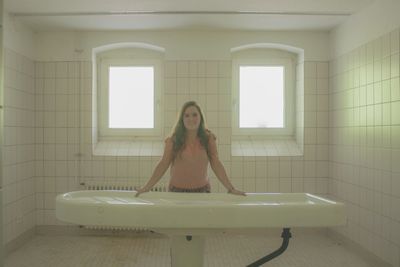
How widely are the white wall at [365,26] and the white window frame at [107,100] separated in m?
1.90

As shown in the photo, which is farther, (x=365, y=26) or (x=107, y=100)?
(x=107, y=100)

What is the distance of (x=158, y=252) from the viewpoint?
10.7 ft

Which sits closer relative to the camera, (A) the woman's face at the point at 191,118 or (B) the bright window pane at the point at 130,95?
(A) the woman's face at the point at 191,118

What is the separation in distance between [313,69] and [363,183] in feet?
4.41

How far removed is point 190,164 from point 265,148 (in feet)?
6.16

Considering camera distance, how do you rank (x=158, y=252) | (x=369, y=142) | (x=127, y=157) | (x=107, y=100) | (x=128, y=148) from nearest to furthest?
(x=369, y=142) → (x=158, y=252) → (x=127, y=157) → (x=128, y=148) → (x=107, y=100)

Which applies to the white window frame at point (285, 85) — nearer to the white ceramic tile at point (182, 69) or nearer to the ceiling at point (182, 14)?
the ceiling at point (182, 14)

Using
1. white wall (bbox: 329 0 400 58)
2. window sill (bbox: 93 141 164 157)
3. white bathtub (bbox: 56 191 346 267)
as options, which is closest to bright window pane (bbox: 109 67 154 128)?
window sill (bbox: 93 141 164 157)

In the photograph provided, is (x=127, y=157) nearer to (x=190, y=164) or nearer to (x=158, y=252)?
(x=158, y=252)

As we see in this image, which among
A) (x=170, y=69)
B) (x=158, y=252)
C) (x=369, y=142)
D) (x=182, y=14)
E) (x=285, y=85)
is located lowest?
(x=158, y=252)

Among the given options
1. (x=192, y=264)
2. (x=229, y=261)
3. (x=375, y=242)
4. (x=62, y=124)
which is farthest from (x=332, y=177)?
(x=62, y=124)

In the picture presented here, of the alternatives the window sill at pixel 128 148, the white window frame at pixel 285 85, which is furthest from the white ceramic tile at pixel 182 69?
the window sill at pixel 128 148

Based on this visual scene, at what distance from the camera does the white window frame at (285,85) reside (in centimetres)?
402

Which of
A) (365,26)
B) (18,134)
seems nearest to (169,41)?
(18,134)
